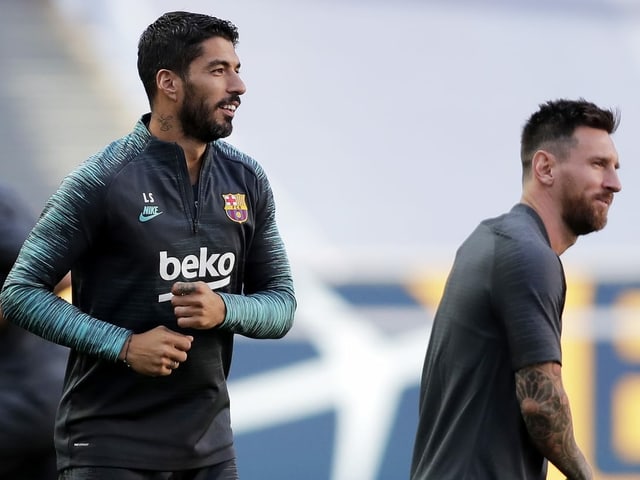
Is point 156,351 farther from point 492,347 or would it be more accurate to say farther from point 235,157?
point 492,347

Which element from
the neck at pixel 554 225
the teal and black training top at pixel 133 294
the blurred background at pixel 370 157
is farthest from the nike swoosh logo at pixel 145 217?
the blurred background at pixel 370 157

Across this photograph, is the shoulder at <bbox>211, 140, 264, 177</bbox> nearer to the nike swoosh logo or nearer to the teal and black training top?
the teal and black training top

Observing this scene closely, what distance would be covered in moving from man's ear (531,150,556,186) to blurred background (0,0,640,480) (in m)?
5.40

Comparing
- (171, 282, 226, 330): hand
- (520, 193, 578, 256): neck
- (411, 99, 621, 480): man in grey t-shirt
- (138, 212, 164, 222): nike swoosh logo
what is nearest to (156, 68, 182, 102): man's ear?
(138, 212, 164, 222): nike swoosh logo

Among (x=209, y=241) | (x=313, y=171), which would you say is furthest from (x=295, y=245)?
(x=209, y=241)

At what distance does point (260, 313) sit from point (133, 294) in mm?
302

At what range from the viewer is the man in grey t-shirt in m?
2.70

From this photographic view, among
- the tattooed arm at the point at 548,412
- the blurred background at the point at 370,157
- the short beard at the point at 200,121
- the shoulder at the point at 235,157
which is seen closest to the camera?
the tattooed arm at the point at 548,412

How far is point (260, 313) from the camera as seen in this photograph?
9.62 feet

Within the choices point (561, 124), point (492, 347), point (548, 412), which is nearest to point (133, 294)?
point (492, 347)

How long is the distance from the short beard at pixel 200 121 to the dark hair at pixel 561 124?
0.73 m

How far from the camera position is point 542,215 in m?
2.92

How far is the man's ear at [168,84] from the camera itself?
293 centimetres

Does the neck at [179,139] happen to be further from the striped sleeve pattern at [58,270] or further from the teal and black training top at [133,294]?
the striped sleeve pattern at [58,270]
